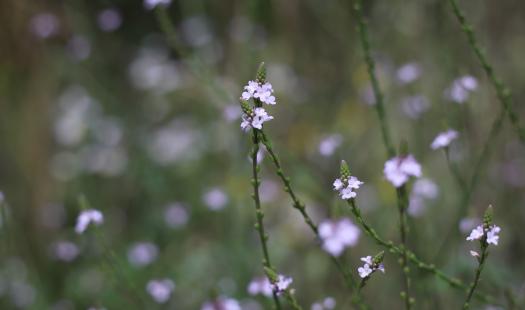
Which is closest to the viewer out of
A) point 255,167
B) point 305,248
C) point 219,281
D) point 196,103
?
point 255,167

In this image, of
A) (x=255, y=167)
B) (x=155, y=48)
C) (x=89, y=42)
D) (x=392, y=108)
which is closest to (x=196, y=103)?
(x=155, y=48)

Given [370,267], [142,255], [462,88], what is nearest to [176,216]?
[142,255]

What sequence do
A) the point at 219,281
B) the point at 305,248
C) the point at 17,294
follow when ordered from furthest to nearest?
the point at 305,248 → the point at 17,294 → the point at 219,281

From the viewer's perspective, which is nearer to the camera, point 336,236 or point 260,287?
point 336,236

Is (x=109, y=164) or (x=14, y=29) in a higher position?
(x=14, y=29)

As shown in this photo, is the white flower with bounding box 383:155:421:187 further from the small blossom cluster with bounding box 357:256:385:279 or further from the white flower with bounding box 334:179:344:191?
the small blossom cluster with bounding box 357:256:385:279

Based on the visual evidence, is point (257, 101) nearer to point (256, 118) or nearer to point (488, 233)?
point (256, 118)

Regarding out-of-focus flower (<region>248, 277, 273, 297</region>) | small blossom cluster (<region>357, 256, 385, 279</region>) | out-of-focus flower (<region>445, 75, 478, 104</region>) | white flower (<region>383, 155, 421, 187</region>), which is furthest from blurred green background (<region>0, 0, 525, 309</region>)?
white flower (<region>383, 155, 421, 187</region>)

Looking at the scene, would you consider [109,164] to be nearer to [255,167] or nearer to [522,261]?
[522,261]
